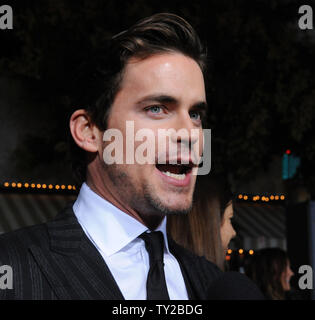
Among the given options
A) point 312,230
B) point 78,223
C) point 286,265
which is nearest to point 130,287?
point 78,223

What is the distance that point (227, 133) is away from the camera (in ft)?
35.9

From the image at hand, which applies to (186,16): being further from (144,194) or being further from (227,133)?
(144,194)

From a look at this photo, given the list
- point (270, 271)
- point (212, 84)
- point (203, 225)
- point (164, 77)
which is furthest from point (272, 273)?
point (164, 77)

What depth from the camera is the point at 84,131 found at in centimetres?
237

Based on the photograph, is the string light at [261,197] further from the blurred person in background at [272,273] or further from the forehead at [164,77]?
the forehead at [164,77]

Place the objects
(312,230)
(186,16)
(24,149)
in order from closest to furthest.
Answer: (312,230)
(186,16)
(24,149)

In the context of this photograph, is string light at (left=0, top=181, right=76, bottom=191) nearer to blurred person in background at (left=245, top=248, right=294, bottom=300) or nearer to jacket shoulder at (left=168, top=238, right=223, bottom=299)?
blurred person in background at (left=245, top=248, right=294, bottom=300)

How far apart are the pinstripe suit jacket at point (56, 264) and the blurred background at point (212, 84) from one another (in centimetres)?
763

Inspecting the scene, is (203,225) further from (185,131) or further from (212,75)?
(212,75)

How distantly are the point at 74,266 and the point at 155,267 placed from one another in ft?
1.09

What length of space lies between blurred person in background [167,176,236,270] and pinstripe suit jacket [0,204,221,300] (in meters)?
1.46

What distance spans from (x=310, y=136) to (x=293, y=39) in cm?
228

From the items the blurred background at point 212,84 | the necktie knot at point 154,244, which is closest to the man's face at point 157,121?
the necktie knot at point 154,244

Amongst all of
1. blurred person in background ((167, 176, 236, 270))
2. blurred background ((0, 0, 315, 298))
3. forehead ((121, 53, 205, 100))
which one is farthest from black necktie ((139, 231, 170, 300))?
blurred background ((0, 0, 315, 298))
